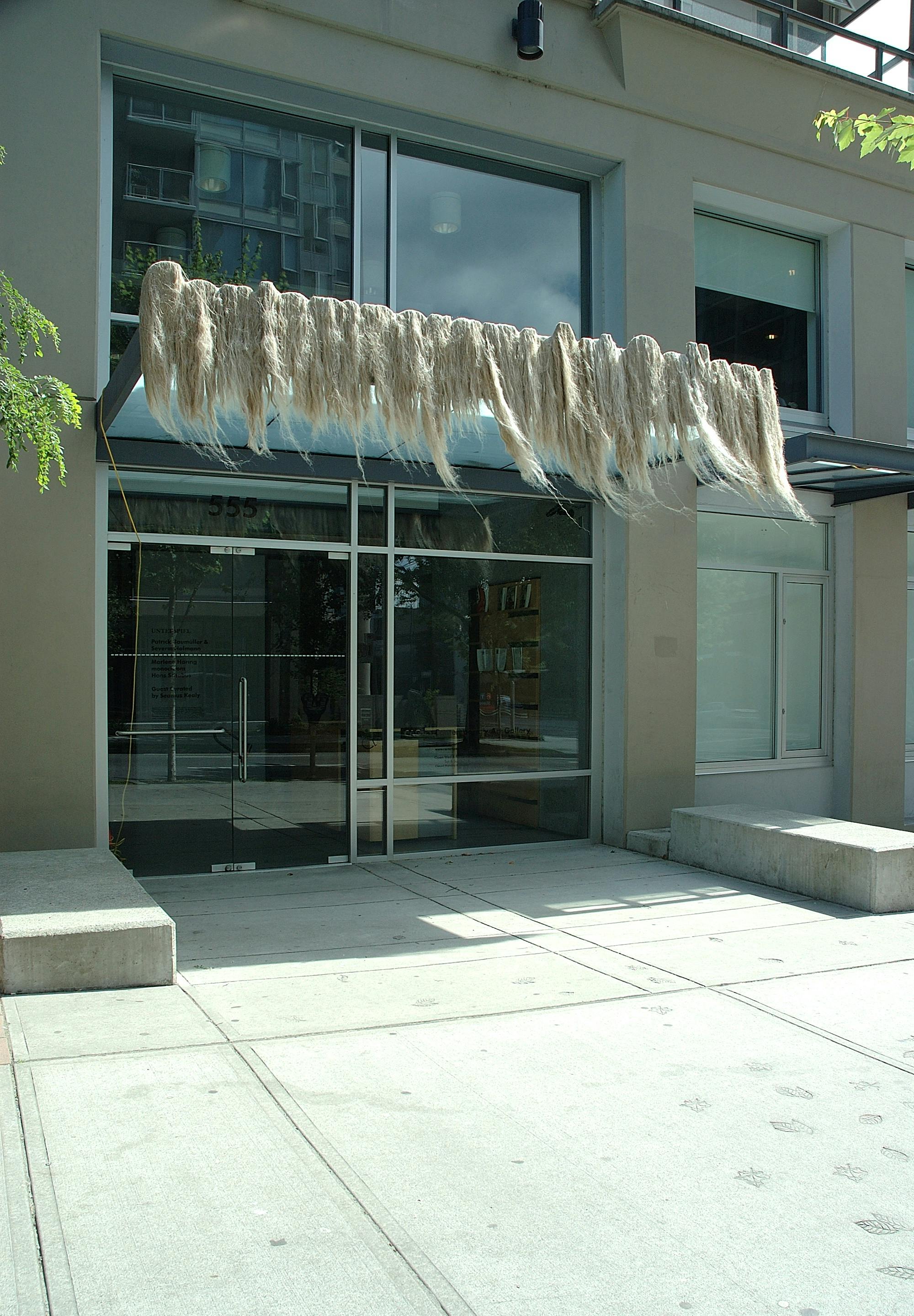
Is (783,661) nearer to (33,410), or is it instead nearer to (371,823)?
Result: (371,823)

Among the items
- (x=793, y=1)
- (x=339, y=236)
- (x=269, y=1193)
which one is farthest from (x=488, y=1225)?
(x=793, y=1)

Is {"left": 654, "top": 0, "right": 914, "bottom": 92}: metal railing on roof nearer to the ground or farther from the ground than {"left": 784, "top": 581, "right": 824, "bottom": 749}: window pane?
farther from the ground

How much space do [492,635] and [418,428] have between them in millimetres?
3139

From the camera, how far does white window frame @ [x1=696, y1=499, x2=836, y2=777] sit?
1091 centimetres

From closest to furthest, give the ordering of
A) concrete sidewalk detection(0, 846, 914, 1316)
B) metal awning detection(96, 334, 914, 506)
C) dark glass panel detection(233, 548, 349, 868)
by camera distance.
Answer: concrete sidewalk detection(0, 846, 914, 1316), metal awning detection(96, 334, 914, 506), dark glass panel detection(233, 548, 349, 868)

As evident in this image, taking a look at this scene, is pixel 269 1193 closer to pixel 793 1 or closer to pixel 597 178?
pixel 597 178

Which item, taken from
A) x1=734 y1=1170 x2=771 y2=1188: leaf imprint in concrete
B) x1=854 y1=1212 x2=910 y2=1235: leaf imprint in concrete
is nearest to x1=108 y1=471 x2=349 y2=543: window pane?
x1=734 y1=1170 x2=771 y2=1188: leaf imprint in concrete

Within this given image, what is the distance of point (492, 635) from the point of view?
9859 millimetres

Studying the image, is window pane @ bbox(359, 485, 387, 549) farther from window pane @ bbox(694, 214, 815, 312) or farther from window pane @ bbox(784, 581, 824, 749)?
window pane @ bbox(784, 581, 824, 749)

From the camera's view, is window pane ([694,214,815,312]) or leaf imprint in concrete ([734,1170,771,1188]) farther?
window pane ([694,214,815,312])

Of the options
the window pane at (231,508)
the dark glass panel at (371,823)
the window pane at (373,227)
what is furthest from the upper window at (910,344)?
the dark glass panel at (371,823)

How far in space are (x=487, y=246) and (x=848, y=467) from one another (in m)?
3.85

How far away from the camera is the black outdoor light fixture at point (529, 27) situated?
938 cm

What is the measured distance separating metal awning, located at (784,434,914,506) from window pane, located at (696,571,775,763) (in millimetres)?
1153
